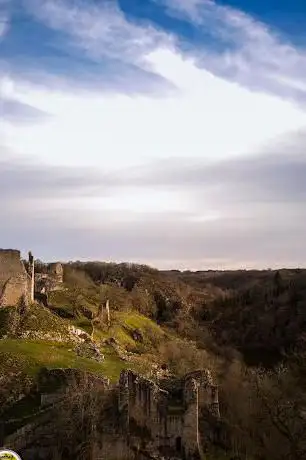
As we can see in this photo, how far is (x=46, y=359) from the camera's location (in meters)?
41.1

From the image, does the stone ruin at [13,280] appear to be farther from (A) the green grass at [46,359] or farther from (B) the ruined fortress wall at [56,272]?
(B) the ruined fortress wall at [56,272]

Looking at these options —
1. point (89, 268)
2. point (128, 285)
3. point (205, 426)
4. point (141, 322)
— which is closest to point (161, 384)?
point (205, 426)

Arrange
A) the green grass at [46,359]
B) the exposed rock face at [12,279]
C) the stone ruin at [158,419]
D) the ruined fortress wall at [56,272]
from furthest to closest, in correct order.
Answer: the ruined fortress wall at [56,272], the exposed rock face at [12,279], the green grass at [46,359], the stone ruin at [158,419]

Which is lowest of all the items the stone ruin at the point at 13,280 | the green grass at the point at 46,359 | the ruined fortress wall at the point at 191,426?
the ruined fortress wall at the point at 191,426

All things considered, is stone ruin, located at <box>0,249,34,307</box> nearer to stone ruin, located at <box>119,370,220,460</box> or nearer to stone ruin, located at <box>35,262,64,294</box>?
stone ruin, located at <box>35,262,64,294</box>

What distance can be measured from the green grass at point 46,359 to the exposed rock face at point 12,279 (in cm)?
507

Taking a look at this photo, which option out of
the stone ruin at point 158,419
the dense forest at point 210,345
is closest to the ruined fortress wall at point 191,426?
the stone ruin at point 158,419

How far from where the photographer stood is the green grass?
40031mm

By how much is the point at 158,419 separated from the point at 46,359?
10.2 meters

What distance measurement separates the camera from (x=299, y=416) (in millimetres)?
32844

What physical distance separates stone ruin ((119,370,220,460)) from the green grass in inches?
250

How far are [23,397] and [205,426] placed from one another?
942cm

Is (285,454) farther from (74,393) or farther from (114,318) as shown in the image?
(114,318)

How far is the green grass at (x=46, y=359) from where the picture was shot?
40.0 meters
